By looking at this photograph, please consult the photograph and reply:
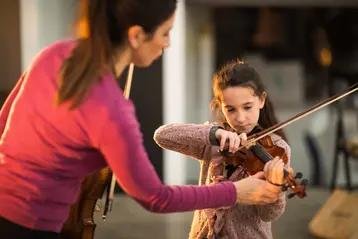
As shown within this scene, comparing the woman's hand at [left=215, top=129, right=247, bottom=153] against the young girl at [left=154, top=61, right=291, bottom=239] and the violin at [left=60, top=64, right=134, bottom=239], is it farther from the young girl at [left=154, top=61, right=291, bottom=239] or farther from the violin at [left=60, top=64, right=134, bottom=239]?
the violin at [left=60, top=64, right=134, bottom=239]

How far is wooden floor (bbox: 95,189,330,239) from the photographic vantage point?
128 inches

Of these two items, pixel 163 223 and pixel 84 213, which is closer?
pixel 84 213

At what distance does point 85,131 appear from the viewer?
1.14 m

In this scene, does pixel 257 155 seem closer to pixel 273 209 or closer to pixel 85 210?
pixel 273 209

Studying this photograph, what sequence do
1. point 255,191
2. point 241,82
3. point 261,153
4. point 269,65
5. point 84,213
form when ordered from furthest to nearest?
point 269,65
point 84,213
point 241,82
point 261,153
point 255,191

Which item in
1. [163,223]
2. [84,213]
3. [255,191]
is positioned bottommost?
[163,223]

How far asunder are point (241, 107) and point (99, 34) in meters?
0.49

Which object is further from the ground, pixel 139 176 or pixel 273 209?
pixel 139 176

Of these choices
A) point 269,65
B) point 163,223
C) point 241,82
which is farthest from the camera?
point 269,65

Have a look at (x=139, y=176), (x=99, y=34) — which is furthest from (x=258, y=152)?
(x=99, y=34)

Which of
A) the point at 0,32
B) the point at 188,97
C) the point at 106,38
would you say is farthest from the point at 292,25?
the point at 106,38

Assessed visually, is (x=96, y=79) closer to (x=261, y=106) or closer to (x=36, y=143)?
(x=36, y=143)

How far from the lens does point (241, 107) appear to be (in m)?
1.51

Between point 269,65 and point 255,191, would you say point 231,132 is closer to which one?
point 255,191
